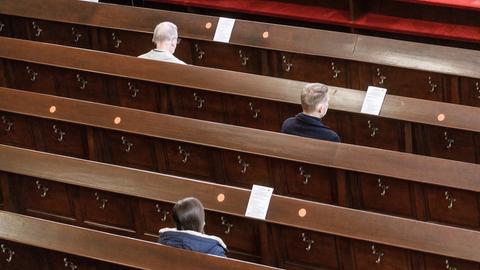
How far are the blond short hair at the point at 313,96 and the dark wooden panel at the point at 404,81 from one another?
0.98 feet

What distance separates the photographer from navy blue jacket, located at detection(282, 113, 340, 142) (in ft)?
6.70

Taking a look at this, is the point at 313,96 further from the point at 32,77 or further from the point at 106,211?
the point at 32,77

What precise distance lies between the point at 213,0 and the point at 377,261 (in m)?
1.12

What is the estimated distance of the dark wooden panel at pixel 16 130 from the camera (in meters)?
2.21

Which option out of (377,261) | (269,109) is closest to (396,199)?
(377,261)

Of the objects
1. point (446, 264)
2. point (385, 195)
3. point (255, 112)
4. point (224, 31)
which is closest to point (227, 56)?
point (224, 31)

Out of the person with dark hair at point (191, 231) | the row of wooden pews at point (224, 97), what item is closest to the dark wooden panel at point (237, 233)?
the person with dark hair at point (191, 231)

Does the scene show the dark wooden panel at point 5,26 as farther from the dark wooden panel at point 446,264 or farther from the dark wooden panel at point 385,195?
the dark wooden panel at point 446,264

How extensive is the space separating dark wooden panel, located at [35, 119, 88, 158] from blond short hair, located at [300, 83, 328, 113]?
42 centimetres

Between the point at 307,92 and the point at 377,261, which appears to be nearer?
the point at 377,261

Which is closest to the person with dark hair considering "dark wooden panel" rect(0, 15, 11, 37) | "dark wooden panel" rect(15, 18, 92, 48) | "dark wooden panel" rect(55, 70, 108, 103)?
"dark wooden panel" rect(55, 70, 108, 103)

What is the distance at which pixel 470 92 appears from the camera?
2266mm

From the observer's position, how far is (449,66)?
7.42ft

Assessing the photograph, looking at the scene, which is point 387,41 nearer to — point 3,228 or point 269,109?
point 269,109
